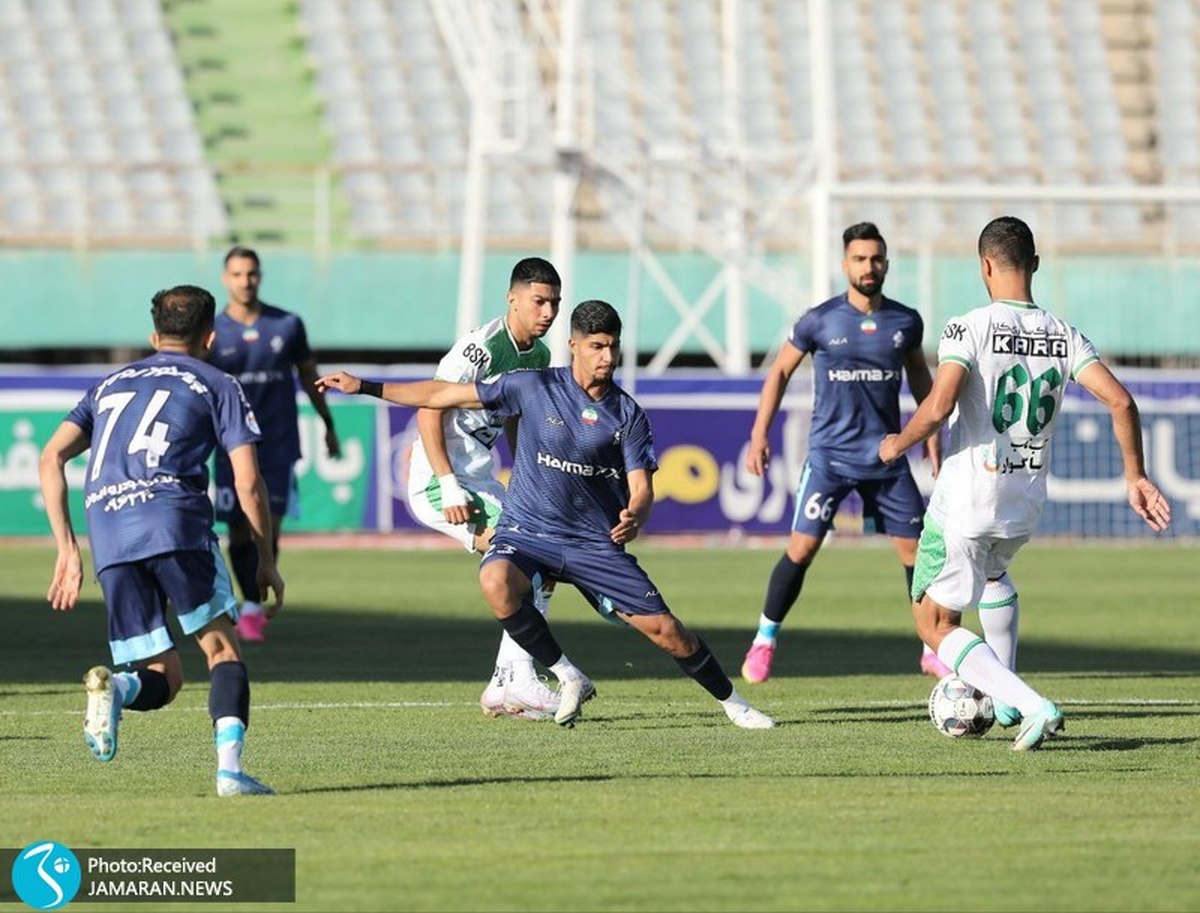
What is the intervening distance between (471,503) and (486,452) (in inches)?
17.0

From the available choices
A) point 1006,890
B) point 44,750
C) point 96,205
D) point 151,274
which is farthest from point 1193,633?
point 96,205

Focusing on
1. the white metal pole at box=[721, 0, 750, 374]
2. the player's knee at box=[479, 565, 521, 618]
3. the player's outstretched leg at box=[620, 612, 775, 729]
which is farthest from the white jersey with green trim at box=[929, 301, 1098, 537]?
the white metal pole at box=[721, 0, 750, 374]

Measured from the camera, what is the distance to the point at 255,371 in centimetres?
1527

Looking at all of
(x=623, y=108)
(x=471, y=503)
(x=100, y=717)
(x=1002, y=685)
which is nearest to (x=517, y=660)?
(x=471, y=503)

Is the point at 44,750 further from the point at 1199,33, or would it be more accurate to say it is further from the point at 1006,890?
the point at 1199,33

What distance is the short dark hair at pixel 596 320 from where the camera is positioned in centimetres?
968

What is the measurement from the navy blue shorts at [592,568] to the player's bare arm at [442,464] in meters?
0.79

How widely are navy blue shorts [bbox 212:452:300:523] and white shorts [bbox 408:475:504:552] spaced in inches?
136

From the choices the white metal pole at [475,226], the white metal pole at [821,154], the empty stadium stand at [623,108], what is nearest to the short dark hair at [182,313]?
the white metal pole at [821,154]

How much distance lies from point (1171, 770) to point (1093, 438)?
656 inches

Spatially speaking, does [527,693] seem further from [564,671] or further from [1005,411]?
[1005,411]

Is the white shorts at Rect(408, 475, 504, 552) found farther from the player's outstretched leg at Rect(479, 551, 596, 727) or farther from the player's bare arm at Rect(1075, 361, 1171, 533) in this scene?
the player's bare arm at Rect(1075, 361, 1171, 533)

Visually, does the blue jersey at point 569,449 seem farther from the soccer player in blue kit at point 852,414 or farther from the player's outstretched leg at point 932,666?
the player's outstretched leg at point 932,666

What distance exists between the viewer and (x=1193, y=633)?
1575 centimetres
